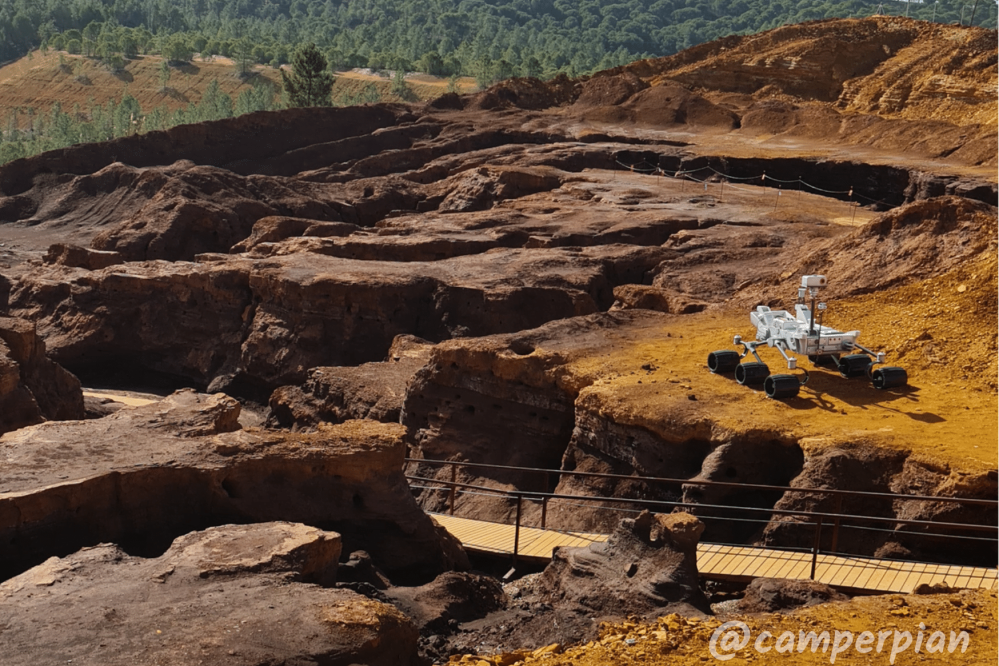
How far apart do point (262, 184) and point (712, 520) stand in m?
31.9

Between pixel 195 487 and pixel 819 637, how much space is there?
6.46 meters

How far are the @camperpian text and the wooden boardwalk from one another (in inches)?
83.6

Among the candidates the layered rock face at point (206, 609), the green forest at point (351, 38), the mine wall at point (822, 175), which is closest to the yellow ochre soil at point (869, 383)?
the layered rock face at point (206, 609)

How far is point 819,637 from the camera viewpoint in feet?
32.1

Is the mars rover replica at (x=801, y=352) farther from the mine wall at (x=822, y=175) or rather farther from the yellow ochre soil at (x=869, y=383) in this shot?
the mine wall at (x=822, y=175)

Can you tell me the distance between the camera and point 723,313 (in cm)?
2142

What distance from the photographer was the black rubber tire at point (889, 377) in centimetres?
1652

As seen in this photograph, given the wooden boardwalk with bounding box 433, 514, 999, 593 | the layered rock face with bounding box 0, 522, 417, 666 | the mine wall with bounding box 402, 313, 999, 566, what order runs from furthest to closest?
the mine wall with bounding box 402, 313, 999, 566
the wooden boardwalk with bounding box 433, 514, 999, 593
the layered rock face with bounding box 0, 522, 417, 666

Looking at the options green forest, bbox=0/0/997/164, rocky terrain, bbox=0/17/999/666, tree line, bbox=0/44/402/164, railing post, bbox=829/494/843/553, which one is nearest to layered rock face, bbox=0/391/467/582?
rocky terrain, bbox=0/17/999/666

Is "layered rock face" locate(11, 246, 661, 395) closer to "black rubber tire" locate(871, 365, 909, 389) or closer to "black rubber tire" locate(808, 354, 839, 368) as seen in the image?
"black rubber tire" locate(808, 354, 839, 368)

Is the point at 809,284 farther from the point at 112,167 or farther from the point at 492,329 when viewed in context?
the point at 112,167

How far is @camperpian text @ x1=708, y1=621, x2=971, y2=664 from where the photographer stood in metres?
9.45

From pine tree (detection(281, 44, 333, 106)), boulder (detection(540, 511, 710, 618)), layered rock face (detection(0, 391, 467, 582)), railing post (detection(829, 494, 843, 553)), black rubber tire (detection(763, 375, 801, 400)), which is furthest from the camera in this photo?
pine tree (detection(281, 44, 333, 106))

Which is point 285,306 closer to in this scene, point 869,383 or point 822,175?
point 869,383
